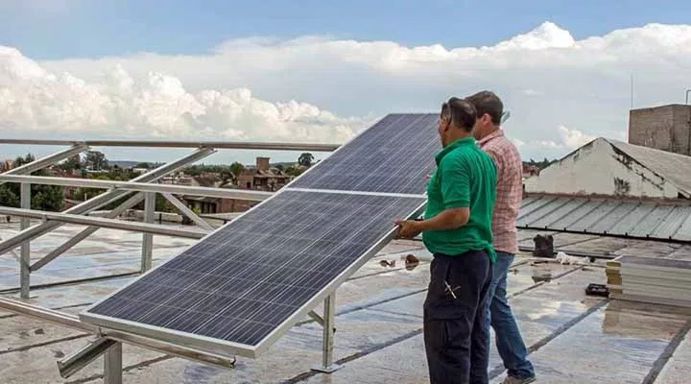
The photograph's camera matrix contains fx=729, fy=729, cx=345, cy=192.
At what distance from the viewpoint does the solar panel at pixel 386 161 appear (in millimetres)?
4457

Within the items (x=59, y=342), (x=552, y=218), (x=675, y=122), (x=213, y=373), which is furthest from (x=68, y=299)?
(x=675, y=122)

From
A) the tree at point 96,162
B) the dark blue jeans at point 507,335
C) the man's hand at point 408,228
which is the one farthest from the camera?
the tree at point 96,162

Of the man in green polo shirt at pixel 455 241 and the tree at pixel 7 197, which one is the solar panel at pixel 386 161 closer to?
the man in green polo shirt at pixel 455 241

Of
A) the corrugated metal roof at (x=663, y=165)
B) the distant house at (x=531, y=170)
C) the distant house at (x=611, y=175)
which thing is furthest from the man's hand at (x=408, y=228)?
the distant house at (x=531, y=170)

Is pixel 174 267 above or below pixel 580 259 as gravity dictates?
above

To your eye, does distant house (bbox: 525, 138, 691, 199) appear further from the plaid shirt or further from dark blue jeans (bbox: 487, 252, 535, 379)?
the plaid shirt

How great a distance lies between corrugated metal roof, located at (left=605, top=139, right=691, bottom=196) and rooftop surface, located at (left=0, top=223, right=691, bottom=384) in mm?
7687

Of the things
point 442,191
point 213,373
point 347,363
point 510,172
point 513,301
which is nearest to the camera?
point 442,191

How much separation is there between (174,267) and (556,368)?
2829mm

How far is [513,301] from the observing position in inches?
293

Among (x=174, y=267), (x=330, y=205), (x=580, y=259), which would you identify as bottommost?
(x=580, y=259)

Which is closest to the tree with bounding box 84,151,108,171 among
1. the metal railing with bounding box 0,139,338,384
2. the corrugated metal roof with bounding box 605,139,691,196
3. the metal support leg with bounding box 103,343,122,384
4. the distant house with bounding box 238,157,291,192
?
the metal railing with bounding box 0,139,338,384

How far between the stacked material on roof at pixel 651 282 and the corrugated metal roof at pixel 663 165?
8.77 meters

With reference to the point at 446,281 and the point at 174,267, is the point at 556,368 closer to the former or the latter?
the point at 446,281
